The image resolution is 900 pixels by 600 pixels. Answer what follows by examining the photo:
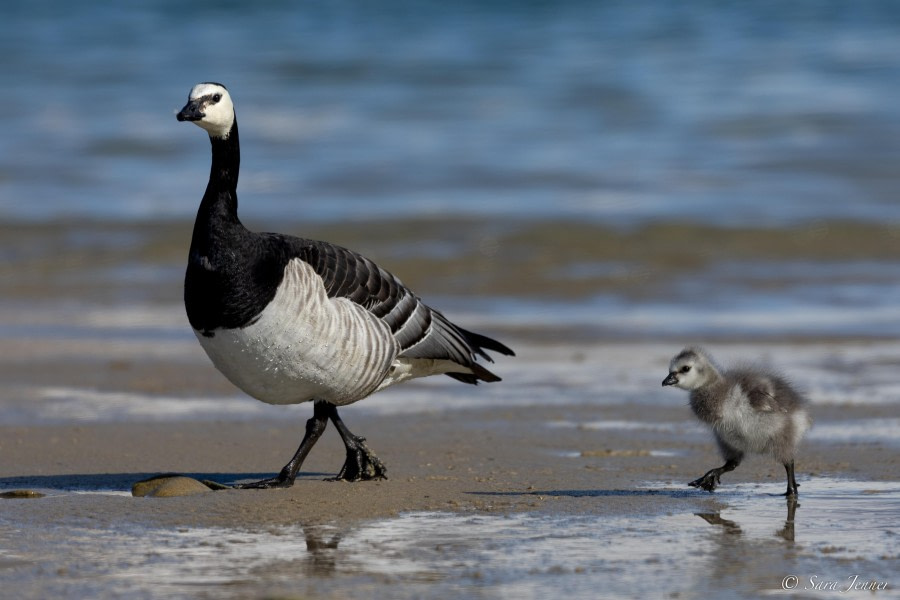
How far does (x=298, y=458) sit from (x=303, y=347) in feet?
1.82

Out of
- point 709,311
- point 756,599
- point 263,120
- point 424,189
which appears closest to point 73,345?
point 709,311

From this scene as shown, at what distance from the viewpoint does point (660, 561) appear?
4.34 meters

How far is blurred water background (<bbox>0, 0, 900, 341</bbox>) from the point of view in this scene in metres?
11.2

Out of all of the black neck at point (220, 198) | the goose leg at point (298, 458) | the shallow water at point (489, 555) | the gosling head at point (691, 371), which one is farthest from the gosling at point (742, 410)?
the black neck at point (220, 198)

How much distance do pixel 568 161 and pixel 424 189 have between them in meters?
2.98

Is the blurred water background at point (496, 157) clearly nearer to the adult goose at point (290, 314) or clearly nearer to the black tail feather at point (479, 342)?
the black tail feather at point (479, 342)

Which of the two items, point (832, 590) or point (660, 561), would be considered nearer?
point (832, 590)

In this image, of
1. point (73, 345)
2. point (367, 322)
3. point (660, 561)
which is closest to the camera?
point (660, 561)

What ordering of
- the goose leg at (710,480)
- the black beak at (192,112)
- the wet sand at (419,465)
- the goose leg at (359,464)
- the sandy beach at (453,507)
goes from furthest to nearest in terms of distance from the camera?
1. the goose leg at (359,464)
2. the black beak at (192,112)
3. the goose leg at (710,480)
4. the wet sand at (419,465)
5. the sandy beach at (453,507)

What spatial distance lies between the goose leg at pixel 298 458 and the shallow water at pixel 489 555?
833 mm

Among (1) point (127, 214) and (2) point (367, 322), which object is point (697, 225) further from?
(2) point (367, 322)

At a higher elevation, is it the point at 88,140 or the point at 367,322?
the point at 88,140

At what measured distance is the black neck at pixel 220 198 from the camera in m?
5.66

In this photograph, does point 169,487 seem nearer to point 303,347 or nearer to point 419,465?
point 303,347
